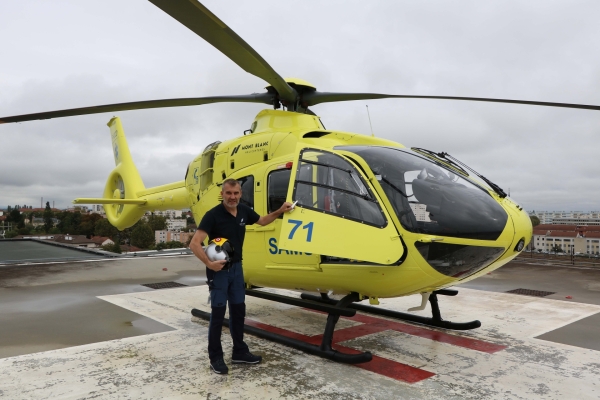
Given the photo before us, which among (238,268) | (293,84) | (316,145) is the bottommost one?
(238,268)

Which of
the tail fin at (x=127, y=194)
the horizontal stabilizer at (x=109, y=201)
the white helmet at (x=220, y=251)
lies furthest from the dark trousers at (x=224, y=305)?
the horizontal stabilizer at (x=109, y=201)

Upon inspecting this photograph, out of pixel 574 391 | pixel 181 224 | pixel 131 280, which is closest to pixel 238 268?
pixel 574 391

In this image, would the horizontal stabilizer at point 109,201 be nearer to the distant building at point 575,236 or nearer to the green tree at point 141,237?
the distant building at point 575,236

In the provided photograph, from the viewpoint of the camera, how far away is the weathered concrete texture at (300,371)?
3.65 meters

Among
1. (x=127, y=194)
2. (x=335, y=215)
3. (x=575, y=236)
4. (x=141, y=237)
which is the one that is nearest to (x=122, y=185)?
(x=127, y=194)

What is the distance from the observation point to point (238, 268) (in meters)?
4.27

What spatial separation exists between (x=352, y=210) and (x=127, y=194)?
6.90m

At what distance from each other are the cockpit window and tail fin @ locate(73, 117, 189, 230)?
14.4 ft

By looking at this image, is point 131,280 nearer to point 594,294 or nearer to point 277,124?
A: point 277,124

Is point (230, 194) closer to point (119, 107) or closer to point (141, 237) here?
point (119, 107)

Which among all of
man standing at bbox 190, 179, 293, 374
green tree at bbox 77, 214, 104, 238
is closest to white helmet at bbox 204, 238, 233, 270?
man standing at bbox 190, 179, 293, 374

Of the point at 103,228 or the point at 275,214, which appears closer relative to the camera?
the point at 275,214

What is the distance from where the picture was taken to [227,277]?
13.7ft

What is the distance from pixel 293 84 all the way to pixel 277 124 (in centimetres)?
68
